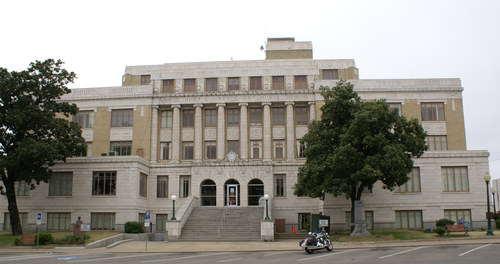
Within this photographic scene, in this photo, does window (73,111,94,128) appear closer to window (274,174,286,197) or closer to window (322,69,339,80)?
window (274,174,286,197)

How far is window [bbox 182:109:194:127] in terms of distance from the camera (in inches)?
2069

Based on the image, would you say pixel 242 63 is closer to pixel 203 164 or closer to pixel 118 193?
pixel 203 164

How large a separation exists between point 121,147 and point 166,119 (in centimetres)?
593

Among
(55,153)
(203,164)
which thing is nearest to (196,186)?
(203,164)

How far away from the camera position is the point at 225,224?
137 ft

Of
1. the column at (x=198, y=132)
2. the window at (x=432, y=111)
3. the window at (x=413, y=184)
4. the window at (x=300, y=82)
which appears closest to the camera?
the window at (x=413, y=184)

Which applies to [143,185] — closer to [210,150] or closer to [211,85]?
[210,150]

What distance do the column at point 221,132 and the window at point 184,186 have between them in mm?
4266

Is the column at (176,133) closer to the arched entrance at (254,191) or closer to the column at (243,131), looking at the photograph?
the column at (243,131)

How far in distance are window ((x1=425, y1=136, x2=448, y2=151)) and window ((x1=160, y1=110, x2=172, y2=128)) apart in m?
28.5

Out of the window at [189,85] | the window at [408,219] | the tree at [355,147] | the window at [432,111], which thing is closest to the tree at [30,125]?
the window at [189,85]

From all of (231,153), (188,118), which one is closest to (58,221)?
(188,118)

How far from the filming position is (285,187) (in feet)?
161

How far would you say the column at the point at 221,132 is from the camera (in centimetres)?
5084
